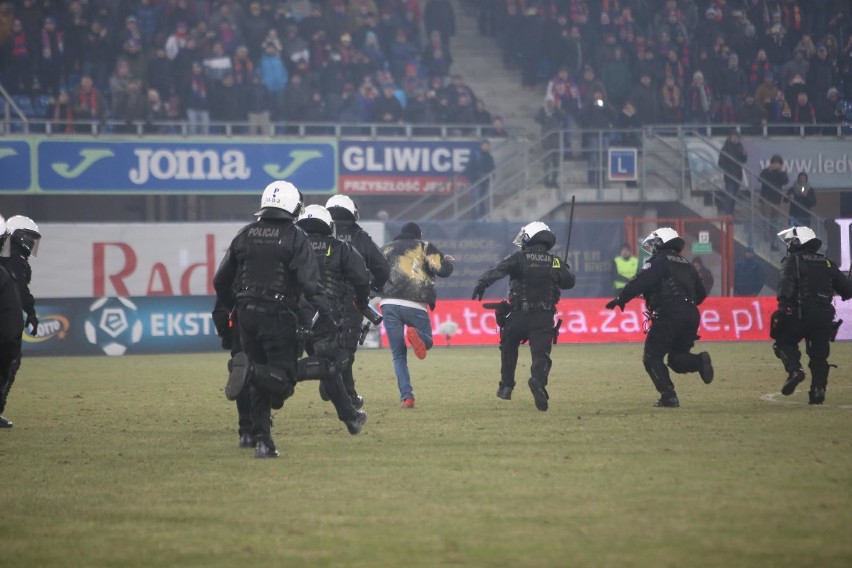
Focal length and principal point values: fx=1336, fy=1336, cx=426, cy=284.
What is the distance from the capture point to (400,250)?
50.5 feet

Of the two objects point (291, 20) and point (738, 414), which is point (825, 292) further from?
point (291, 20)

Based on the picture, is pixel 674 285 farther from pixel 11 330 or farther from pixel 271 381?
pixel 11 330

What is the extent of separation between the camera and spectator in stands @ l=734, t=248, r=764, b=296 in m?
30.1

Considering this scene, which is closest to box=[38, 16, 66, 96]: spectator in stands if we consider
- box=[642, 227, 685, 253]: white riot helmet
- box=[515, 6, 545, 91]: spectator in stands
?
box=[515, 6, 545, 91]: spectator in stands

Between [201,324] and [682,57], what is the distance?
15.0m

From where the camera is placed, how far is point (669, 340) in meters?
15.0

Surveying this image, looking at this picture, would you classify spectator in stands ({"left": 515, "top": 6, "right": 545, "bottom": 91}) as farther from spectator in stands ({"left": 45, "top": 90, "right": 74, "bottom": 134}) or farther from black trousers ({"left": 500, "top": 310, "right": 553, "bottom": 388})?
black trousers ({"left": 500, "top": 310, "right": 553, "bottom": 388})

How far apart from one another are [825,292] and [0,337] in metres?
8.99

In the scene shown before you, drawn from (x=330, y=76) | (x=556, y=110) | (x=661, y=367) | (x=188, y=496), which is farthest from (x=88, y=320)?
(x=188, y=496)

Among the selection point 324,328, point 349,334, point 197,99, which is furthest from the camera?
point 197,99

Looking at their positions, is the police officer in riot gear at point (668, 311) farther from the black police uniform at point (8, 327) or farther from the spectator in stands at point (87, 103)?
the spectator in stands at point (87, 103)

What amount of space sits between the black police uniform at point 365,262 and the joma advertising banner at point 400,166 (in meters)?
16.3

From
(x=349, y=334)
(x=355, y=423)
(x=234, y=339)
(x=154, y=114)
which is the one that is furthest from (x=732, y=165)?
(x=234, y=339)

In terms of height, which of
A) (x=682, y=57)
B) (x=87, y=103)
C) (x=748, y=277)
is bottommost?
(x=748, y=277)
